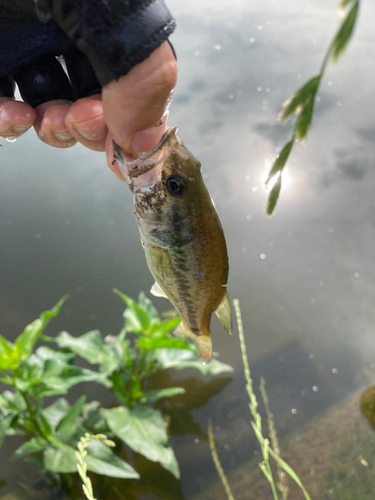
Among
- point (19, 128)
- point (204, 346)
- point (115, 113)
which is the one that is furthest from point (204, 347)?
point (19, 128)

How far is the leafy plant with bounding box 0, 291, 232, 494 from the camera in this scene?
137cm

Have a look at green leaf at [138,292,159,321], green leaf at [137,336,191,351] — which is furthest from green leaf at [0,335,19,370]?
green leaf at [138,292,159,321]

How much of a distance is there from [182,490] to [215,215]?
5.02ft

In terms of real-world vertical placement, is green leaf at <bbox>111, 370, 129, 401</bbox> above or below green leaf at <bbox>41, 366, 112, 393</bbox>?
below

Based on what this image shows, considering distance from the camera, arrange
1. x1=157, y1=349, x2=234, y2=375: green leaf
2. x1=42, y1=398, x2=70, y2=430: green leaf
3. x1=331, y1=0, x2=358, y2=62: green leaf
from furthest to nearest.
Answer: x1=157, y1=349, x2=234, y2=375: green leaf, x1=42, y1=398, x2=70, y2=430: green leaf, x1=331, y1=0, x2=358, y2=62: green leaf

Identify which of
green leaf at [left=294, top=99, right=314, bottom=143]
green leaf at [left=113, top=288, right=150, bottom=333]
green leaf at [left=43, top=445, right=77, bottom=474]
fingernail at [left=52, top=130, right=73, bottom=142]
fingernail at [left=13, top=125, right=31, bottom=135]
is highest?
green leaf at [left=294, top=99, right=314, bottom=143]

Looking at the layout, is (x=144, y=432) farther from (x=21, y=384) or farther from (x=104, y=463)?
(x=21, y=384)

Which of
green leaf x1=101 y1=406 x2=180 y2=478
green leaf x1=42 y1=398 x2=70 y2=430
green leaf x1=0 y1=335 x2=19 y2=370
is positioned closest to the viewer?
green leaf x1=0 y1=335 x2=19 y2=370

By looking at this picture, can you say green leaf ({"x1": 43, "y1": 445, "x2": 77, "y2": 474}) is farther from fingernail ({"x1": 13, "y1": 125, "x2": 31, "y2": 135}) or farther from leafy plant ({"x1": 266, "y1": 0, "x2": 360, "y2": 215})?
leafy plant ({"x1": 266, "y1": 0, "x2": 360, "y2": 215})

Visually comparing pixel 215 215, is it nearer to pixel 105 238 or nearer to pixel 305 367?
pixel 305 367

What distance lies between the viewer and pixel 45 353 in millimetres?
1673

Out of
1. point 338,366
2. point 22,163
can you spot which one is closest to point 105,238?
point 22,163

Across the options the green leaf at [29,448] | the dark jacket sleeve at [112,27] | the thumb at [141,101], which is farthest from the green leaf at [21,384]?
the dark jacket sleeve at [112,27]

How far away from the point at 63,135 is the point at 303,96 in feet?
2.78
